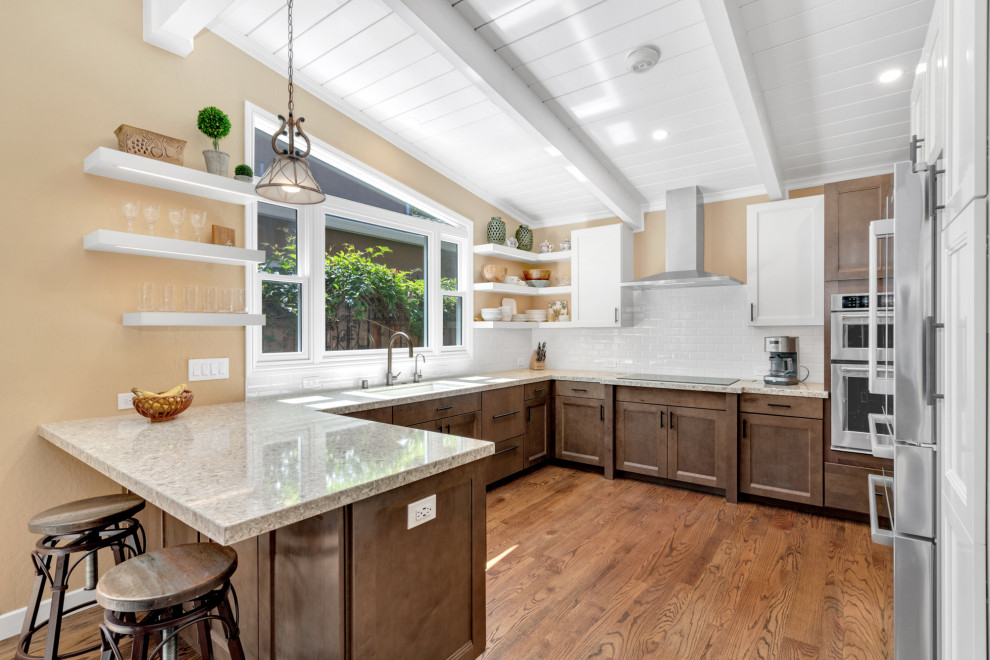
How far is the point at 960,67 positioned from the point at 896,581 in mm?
1439

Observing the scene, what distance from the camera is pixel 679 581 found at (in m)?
2.50

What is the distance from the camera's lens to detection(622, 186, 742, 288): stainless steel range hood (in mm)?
4113

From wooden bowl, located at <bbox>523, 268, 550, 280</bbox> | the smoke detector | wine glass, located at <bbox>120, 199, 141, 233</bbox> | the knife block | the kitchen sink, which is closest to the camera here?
wine glass, located at <bbox>120, 199, 141, 233</bbox>

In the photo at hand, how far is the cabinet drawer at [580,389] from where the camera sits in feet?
13.9

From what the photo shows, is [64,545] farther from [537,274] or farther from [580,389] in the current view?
[537,274]

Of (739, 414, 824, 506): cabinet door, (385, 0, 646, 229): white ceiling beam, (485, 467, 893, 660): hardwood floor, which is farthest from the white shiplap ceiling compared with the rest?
(485, 467, 893, 660): hardwood floor

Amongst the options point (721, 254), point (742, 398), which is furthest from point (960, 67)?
point (721, 254)

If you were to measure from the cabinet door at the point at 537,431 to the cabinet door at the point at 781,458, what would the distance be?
1.60 metres

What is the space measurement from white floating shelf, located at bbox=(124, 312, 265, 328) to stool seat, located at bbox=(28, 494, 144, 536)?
0.81m

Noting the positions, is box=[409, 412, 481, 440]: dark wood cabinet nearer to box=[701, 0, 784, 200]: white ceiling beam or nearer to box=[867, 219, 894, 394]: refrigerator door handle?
box=[867, 219, 894, 394]: refrigerator door handle

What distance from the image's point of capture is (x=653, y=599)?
234cm

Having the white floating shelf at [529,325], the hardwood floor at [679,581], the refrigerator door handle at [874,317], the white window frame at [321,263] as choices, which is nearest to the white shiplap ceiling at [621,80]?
the white window frame at [321,263]

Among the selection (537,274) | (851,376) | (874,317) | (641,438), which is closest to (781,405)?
(851,376)

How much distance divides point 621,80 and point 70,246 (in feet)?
9.92
